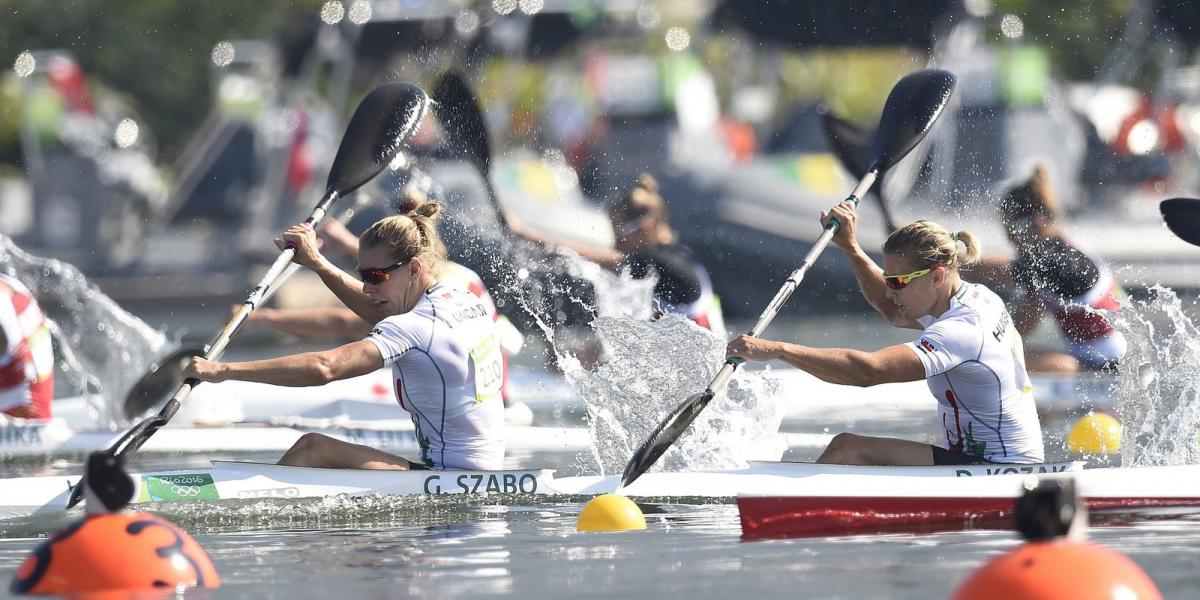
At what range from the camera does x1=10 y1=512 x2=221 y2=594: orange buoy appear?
213 inches

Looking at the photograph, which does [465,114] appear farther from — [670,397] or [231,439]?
[670,397]

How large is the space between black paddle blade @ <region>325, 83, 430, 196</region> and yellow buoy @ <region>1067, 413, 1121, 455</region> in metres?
4.07

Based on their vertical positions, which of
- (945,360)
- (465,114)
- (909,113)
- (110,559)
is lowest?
(110,559)

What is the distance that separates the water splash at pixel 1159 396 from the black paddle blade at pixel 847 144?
2.12 meters

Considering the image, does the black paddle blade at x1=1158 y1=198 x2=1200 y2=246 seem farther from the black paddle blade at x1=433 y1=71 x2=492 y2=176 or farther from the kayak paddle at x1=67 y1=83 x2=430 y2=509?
the black paddle blade at x1=433 y1=71 x2=492 y2=176

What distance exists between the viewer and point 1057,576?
177 inches

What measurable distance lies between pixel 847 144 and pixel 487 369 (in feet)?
14.4

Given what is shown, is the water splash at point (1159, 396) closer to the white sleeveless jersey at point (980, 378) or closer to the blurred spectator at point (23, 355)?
the white sleeveless jersey at point (980, 378)

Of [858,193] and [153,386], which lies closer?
[858,193]

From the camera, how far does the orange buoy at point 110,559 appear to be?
5.41 metres

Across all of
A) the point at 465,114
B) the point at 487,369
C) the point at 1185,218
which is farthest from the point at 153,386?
the point at 1185,218

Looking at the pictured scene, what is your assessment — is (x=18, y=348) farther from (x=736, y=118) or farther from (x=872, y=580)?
(x=736, y=118)

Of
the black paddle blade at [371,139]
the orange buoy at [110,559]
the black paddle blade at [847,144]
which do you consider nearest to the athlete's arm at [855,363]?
the orange buoy at [110,559]

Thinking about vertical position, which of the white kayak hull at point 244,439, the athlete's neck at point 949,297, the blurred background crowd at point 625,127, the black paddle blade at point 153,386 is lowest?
the athlete's neck at point 949,297
